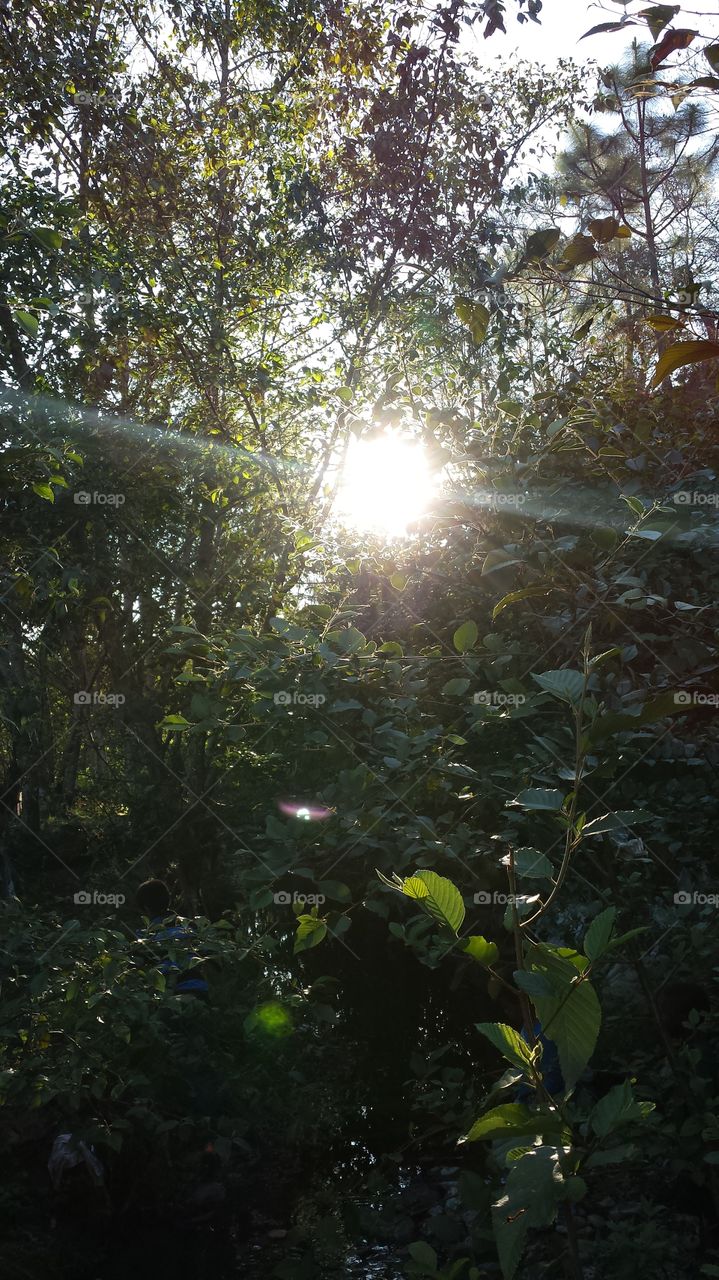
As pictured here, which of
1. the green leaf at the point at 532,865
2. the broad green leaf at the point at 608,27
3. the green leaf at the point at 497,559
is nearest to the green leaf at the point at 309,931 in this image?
the green leaf at the point at 532,865

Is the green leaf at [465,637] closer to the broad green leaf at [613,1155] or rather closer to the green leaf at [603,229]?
the green leaf at [603,229]

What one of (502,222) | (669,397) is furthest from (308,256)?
(669,397)

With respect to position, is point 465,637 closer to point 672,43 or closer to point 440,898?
point 440,898

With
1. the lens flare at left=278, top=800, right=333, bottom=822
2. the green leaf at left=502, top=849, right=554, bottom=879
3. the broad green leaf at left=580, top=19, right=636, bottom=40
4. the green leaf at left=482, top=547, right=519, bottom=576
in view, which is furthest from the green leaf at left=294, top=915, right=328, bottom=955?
the broad green leaf at left=580, top=19, right=636, bottom=40

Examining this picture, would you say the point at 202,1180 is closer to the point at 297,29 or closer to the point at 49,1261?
the point at 49,1261

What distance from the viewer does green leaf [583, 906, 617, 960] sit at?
1.16 m

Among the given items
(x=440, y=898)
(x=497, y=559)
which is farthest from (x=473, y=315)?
(x=440, y=898)

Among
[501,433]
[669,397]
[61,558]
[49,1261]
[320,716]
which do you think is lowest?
[49,1261]

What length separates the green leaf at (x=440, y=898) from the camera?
121cm

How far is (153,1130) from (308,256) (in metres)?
5.72

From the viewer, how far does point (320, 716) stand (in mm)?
2311

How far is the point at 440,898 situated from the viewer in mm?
1213

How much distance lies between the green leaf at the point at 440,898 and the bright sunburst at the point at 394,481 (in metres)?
1.52

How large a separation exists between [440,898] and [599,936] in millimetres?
191
